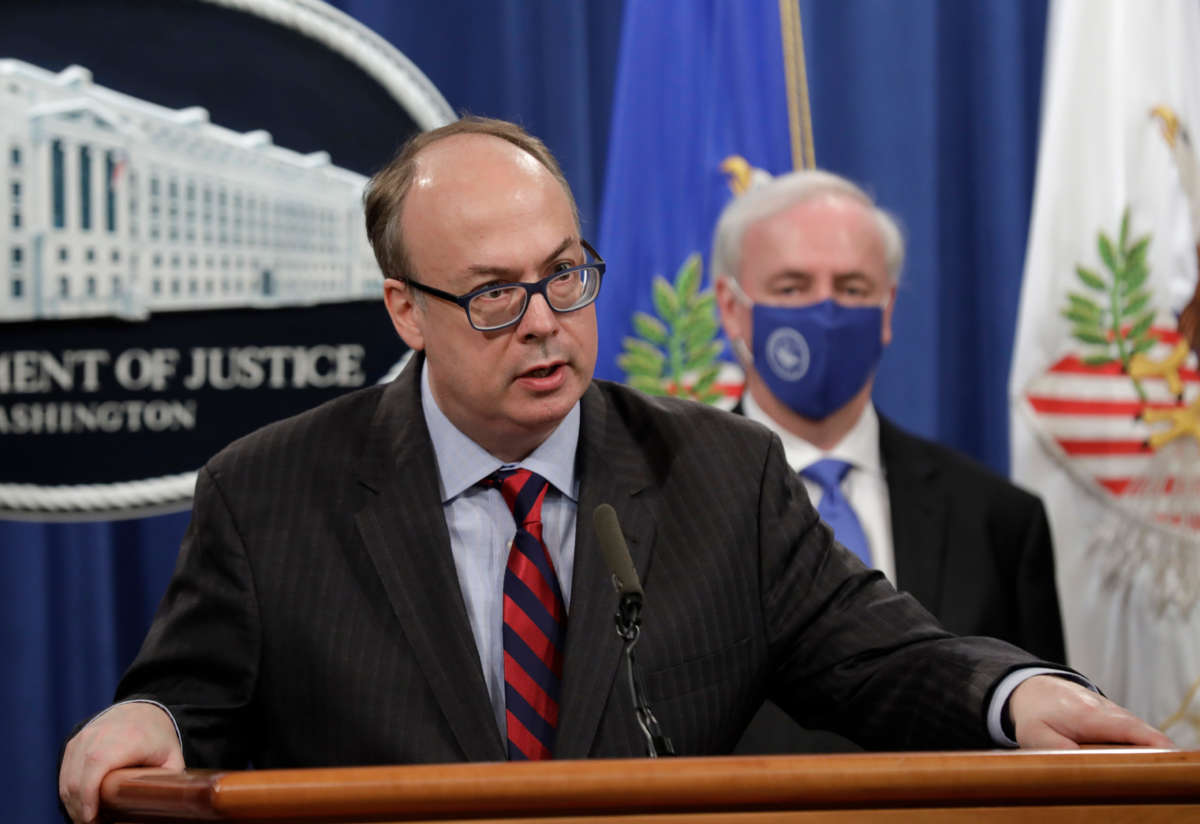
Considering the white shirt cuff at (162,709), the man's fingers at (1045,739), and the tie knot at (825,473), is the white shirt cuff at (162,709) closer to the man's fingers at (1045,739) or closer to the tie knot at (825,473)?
the man's fingers at (1045,739)

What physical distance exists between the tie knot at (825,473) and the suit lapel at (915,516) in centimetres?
13

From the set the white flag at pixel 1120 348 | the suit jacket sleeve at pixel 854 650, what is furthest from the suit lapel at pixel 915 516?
the suit jacket sleeve at pixel 854 650

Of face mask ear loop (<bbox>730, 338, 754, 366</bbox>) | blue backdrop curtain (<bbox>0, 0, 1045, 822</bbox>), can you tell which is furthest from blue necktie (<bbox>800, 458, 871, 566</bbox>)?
blue backdrop curtain (<bbox>0, 0, 1045, 822</bbox>)

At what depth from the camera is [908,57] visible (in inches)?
129

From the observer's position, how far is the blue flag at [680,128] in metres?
3.24

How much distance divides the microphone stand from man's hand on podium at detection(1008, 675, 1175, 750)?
1.36ft

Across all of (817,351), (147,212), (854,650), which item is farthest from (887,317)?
(147,212)

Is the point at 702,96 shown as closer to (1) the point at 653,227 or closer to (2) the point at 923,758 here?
(1) the point at 653,227

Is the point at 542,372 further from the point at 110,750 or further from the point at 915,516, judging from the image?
the point at 915,516

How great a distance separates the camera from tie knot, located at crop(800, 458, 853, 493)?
9.75 feet

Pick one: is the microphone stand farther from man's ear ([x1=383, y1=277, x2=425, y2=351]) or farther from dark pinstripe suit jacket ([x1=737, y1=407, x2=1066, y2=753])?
dark pinstripe suit jacket ([x1=737, y1=407, x2=1066, y2=753])

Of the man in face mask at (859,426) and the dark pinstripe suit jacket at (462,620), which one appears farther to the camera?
the man in face mask at (859,426)

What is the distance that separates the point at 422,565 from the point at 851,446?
1567 millimetres

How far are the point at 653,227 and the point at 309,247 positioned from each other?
88cm
